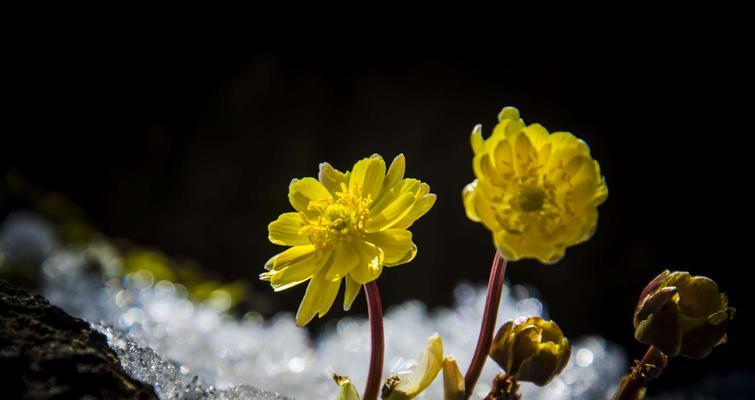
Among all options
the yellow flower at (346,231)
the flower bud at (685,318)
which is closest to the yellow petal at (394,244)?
the yellow flower at (346,231)

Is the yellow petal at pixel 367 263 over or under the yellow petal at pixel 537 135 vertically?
under

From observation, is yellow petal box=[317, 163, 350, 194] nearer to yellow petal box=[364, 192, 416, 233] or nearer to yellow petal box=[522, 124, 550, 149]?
yellow petal box=[364, 192, 416, 233]

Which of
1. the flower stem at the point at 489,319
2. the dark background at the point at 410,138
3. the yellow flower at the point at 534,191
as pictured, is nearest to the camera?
the yellow flower at the point at 534,191

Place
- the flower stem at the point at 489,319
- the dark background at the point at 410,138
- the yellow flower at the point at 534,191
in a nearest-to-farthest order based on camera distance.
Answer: the yellow flower at the point at 534,191 < the flower stem at the point at 489,319 < the dark background at the point at 410,138

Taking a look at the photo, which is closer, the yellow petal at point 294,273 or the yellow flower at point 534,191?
the yellow flower at point 534,191

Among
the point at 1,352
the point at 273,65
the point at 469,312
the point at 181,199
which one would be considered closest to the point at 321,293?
the point at 1,352

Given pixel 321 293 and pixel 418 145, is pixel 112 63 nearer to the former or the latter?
pixel 418 145

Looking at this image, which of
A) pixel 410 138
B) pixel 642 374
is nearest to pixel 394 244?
pixel 642 374

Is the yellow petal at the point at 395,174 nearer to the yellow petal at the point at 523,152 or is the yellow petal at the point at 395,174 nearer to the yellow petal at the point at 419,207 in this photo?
the yellow petal at the point at 419,207
